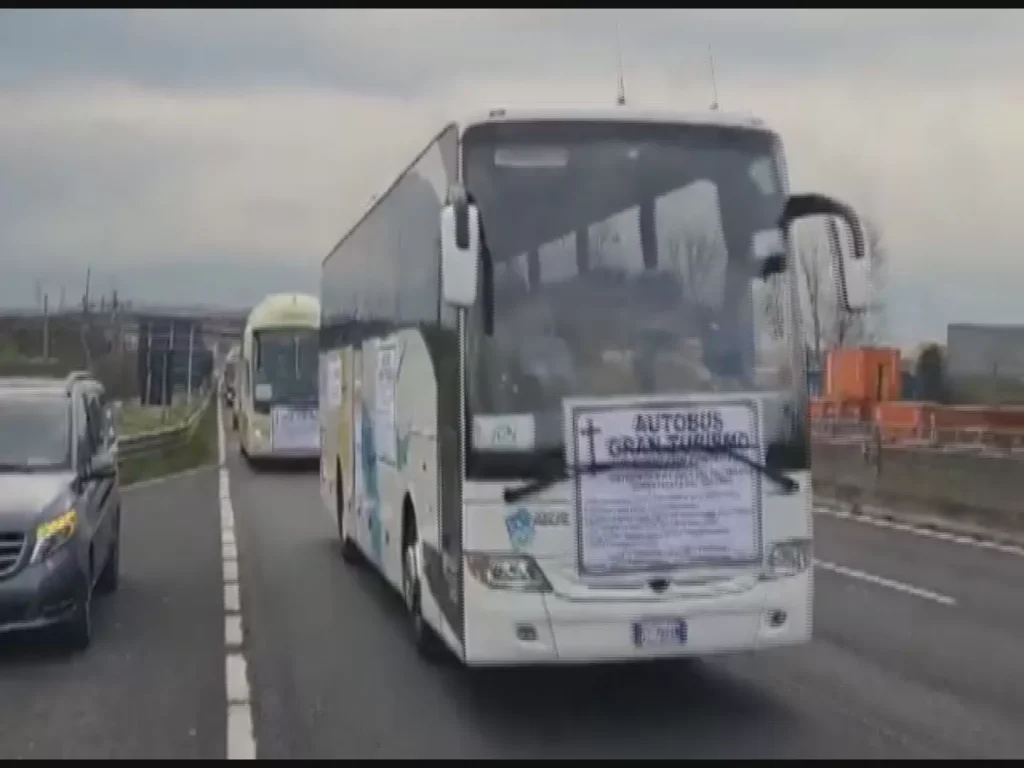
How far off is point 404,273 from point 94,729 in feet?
13.2

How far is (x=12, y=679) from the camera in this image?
10.4 metres

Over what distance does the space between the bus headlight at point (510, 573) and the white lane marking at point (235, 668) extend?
152 centimetres

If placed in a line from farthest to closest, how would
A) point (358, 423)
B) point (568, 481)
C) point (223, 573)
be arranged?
point (223, 573) < point (358, 423) < point (568, 481)

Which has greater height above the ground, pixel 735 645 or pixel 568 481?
pixel 568 481

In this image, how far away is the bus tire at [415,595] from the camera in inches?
421

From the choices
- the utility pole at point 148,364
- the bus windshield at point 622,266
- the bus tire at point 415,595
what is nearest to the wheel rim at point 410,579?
the bus tire at point 415,595

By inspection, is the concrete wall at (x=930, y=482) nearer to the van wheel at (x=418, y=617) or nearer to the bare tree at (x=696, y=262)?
the van wheel at (x=418, y=617)

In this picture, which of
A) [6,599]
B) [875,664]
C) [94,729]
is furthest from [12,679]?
[875,664]

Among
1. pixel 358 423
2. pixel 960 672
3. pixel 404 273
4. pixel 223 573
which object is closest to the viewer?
pixel 960 672

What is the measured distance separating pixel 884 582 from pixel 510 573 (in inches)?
289

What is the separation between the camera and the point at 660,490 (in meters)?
8.52

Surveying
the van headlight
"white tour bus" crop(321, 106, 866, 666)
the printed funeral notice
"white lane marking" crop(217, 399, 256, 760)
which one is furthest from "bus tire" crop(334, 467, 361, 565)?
the printed funeral notice

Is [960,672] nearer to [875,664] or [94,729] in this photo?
[875,664]

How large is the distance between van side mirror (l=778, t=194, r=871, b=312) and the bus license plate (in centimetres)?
201
